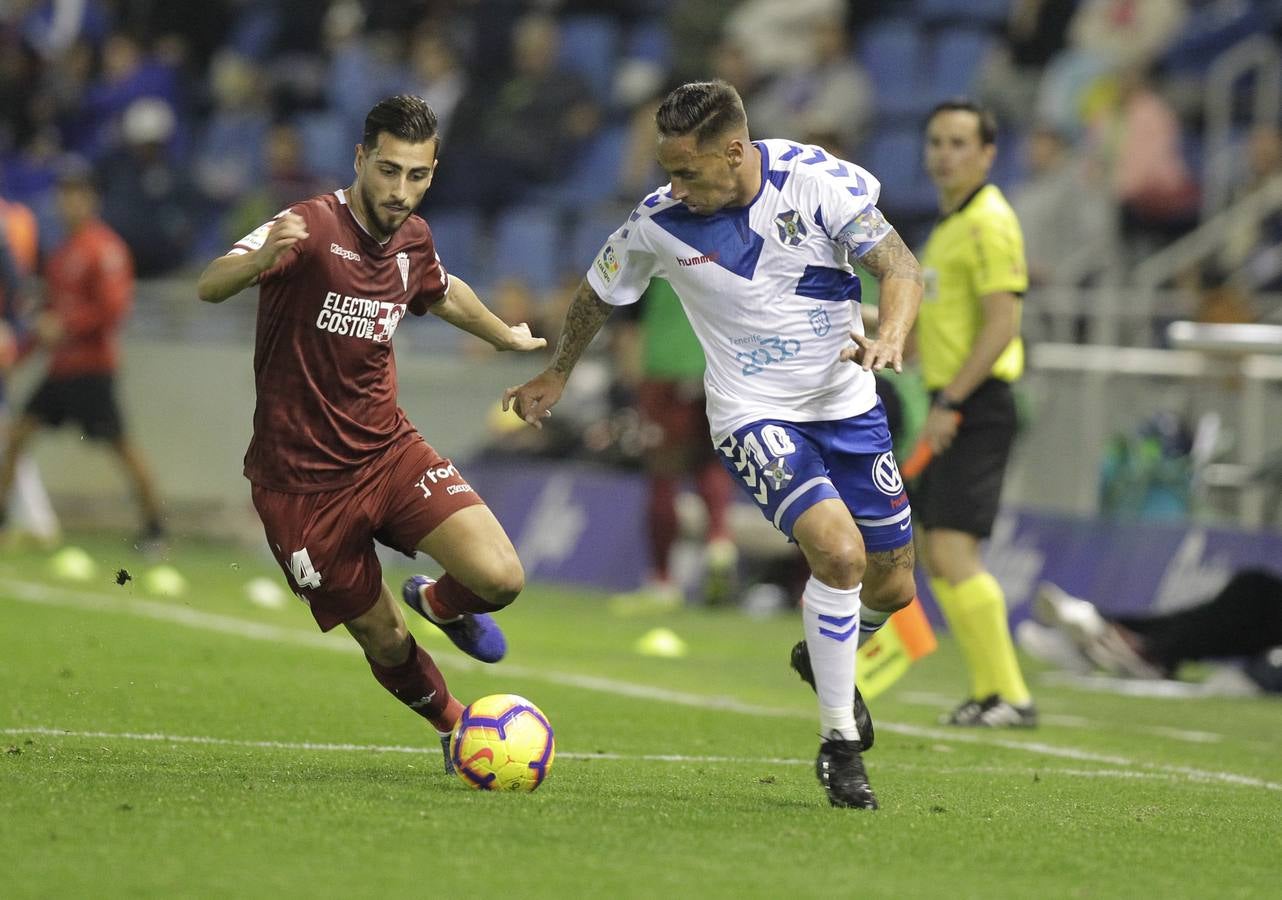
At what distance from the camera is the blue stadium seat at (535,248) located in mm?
19562

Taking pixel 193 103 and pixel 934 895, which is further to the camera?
pixel 193 103

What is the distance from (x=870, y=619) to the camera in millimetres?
7723

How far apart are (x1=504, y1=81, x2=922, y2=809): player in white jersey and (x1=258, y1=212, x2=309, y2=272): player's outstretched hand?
1.16 m

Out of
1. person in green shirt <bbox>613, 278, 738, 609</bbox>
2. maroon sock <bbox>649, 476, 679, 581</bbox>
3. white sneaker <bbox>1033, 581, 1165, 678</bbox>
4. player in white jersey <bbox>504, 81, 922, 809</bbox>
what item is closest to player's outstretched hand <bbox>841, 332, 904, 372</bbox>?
player in white jersey <bbox>504, 81, 922, 809</bbox>

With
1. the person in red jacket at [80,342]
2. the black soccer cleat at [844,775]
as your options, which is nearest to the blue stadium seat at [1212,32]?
the person in red jacket at [80,342]

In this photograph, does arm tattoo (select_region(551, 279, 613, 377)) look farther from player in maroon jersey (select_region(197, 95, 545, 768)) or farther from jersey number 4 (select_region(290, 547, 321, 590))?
jersey number 4 (select_region(290, 547, 321, 590))

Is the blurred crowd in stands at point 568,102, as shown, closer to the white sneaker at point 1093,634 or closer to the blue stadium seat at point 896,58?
the blue stadium seat at point 896,58

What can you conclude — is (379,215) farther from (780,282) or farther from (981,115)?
(981,115)

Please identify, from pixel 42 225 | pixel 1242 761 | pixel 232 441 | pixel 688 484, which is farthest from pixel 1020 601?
pixel 42 225

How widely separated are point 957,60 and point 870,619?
40.2 feet

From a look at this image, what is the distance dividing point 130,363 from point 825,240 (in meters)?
13.9

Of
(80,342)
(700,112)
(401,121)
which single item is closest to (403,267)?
(401,121)

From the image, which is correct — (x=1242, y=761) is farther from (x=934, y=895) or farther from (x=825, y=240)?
(x=934, y=895)

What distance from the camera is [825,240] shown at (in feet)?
22.3
